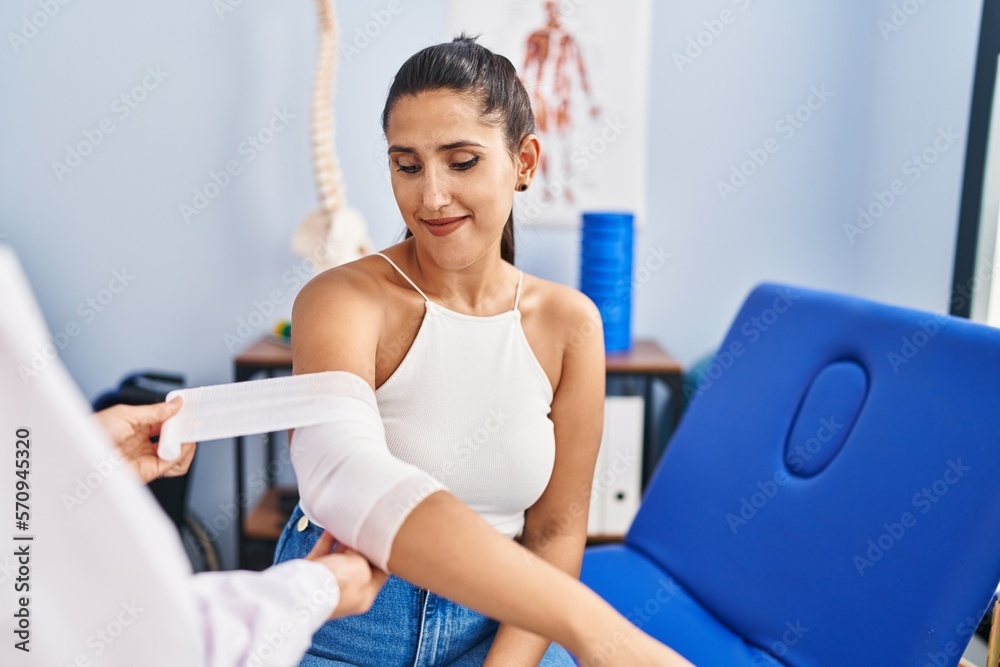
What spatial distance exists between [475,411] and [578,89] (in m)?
1.44

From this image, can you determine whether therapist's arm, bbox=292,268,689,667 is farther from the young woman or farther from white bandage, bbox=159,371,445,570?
the young woman

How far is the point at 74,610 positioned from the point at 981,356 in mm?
1009

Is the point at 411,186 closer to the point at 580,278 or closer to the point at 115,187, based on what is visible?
the point at 580,278

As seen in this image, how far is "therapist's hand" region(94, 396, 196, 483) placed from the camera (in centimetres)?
90

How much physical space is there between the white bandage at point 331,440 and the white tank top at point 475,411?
0.14 m

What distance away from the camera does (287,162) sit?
231 centimetres

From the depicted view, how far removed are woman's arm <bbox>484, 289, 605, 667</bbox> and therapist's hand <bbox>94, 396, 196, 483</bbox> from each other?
1.69ft

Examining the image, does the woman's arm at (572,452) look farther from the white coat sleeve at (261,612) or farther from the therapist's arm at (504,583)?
the white coat sleeve at (261,612)

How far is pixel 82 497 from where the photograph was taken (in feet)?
1.77

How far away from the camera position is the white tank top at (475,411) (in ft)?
3.61

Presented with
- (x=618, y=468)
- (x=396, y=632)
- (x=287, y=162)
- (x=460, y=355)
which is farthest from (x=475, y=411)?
(x=287, y=162)

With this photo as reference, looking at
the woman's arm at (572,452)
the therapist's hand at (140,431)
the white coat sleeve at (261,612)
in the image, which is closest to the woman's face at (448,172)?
the woman's arm at (572,452)

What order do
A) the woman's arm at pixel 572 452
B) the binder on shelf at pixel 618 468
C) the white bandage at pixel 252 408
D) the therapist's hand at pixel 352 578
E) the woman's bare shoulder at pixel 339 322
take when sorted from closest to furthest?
the therapist's hand at pixel 352 578
the white bandage at pixel 252 408
the woman's bare shoulder at pixel 339 322
the woman's arm at pixel 572 452
the binder on shelf at pixel 618 468

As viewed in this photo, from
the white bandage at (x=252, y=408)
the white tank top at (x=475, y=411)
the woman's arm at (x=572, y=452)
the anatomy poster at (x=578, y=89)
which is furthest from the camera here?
the anatomy poster at (x=578, y=89)
